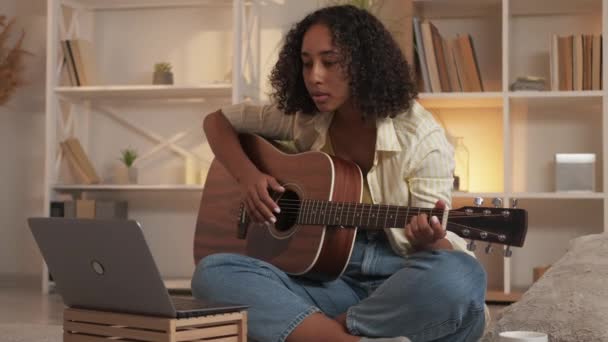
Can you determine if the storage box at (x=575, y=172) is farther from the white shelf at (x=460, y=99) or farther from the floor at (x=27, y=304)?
the floor at (x=27, y=304)

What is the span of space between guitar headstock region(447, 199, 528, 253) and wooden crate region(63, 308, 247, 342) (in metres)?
0.48

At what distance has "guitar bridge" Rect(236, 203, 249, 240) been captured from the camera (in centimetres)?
233

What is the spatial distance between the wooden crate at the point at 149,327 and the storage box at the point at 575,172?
89.9 inches

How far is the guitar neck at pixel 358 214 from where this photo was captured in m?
1.84

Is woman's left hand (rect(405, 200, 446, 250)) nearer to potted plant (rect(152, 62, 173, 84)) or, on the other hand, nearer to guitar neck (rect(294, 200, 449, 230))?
guitar neck (rect(294, 200, 449, 230))

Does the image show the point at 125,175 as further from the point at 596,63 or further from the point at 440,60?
the point at 596,63

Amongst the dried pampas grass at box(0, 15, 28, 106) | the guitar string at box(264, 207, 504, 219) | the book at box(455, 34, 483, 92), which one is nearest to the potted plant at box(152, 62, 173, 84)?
the dried pampas grass at box(0, 15, 28, 106)

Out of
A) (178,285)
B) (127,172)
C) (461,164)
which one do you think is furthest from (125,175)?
(461,164)

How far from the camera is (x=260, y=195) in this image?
84.6 inches

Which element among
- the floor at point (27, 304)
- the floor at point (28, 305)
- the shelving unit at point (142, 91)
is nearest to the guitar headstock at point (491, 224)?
the floor at point (28, 305)

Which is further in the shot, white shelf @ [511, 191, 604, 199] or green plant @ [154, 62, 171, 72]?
green plant @ [154, 62, 171, 72]

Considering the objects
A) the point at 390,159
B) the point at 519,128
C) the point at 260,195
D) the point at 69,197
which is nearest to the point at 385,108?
the point at 390,159

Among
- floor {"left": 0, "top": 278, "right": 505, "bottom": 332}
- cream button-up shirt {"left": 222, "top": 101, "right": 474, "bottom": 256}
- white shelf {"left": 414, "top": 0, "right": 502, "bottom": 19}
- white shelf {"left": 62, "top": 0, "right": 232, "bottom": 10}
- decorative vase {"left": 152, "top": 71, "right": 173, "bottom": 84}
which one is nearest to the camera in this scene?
cream button-up shirt {"left": 222, "top": 101, "right": 474, "bottom": 256}

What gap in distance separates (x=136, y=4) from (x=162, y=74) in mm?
410
